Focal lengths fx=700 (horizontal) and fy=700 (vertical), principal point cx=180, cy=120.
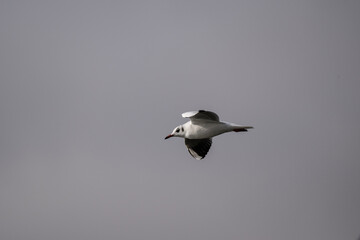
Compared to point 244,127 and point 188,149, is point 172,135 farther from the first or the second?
point 244,127

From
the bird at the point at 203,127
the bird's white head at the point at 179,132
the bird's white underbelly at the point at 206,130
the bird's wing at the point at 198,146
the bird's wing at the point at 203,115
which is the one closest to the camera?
the bird's wing at the point at 203,115

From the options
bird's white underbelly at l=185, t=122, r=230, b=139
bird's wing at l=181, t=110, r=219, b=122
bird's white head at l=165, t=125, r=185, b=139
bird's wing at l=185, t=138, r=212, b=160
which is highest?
bird's wing at l=181, t=110, r=219, b=122

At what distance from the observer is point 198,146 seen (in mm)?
21312

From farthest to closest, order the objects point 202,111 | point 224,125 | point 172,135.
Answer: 1. point 172,135
2. point 224,125
3. point 202,111

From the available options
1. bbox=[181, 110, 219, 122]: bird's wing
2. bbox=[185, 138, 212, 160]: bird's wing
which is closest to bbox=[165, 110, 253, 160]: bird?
bbox=[181, 110, 219, 122]: bird's wing

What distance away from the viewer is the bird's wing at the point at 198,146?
21.2m

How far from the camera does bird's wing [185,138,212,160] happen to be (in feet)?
69.7

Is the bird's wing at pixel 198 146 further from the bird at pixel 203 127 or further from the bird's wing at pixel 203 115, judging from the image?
the bird's wing at pixel 203 115

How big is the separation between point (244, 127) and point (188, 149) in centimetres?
297

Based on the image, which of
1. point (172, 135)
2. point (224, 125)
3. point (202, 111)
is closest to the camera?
point (202, 111)

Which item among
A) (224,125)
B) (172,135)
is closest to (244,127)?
(224,125)

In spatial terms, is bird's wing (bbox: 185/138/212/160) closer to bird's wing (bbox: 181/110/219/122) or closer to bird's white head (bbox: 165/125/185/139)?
bird's white head (bbox: 165/125/185/139)

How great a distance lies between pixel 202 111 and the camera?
17.9m

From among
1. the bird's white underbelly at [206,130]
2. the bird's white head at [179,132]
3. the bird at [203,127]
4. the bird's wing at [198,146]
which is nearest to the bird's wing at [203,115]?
the bird at [203,127]
